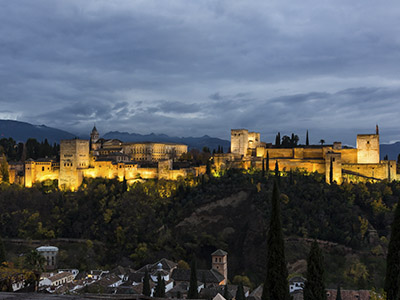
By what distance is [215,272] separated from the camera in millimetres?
42000

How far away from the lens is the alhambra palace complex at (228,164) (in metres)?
57.6

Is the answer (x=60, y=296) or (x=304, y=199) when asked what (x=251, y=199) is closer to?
(x=304, y=199)

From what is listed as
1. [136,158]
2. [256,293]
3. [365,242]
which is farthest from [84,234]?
[365,242]

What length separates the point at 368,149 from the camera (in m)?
59.8

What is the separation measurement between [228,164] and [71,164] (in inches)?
857

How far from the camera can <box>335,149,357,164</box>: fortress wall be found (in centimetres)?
6025

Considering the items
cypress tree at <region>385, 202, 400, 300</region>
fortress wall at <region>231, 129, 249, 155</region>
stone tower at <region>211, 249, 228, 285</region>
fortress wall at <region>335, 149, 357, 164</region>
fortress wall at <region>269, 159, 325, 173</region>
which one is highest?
fortress wall at <region>231, 129, 249, 155</region>

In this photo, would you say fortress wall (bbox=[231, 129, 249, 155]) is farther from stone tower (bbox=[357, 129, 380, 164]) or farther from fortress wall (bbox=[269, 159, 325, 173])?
stone tower (bbox=[357, 129, 380, 164])

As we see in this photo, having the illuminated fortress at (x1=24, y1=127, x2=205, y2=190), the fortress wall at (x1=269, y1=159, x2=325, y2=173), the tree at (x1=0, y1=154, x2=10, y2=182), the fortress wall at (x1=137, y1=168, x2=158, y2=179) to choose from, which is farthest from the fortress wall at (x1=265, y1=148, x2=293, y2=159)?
the tree at (x1=0, y1=154, x2=10, y2=182)

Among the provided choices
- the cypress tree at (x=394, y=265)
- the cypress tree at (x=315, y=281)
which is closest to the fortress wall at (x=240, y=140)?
the cypress tree at (x=315, y=281)

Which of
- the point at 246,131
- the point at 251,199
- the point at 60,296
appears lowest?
the point at 251,199

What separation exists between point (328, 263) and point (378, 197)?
14136 mm

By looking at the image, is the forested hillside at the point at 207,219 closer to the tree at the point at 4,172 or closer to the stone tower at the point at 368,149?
the tree at the point at 4,172

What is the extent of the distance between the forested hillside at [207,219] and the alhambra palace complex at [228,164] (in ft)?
5.98
